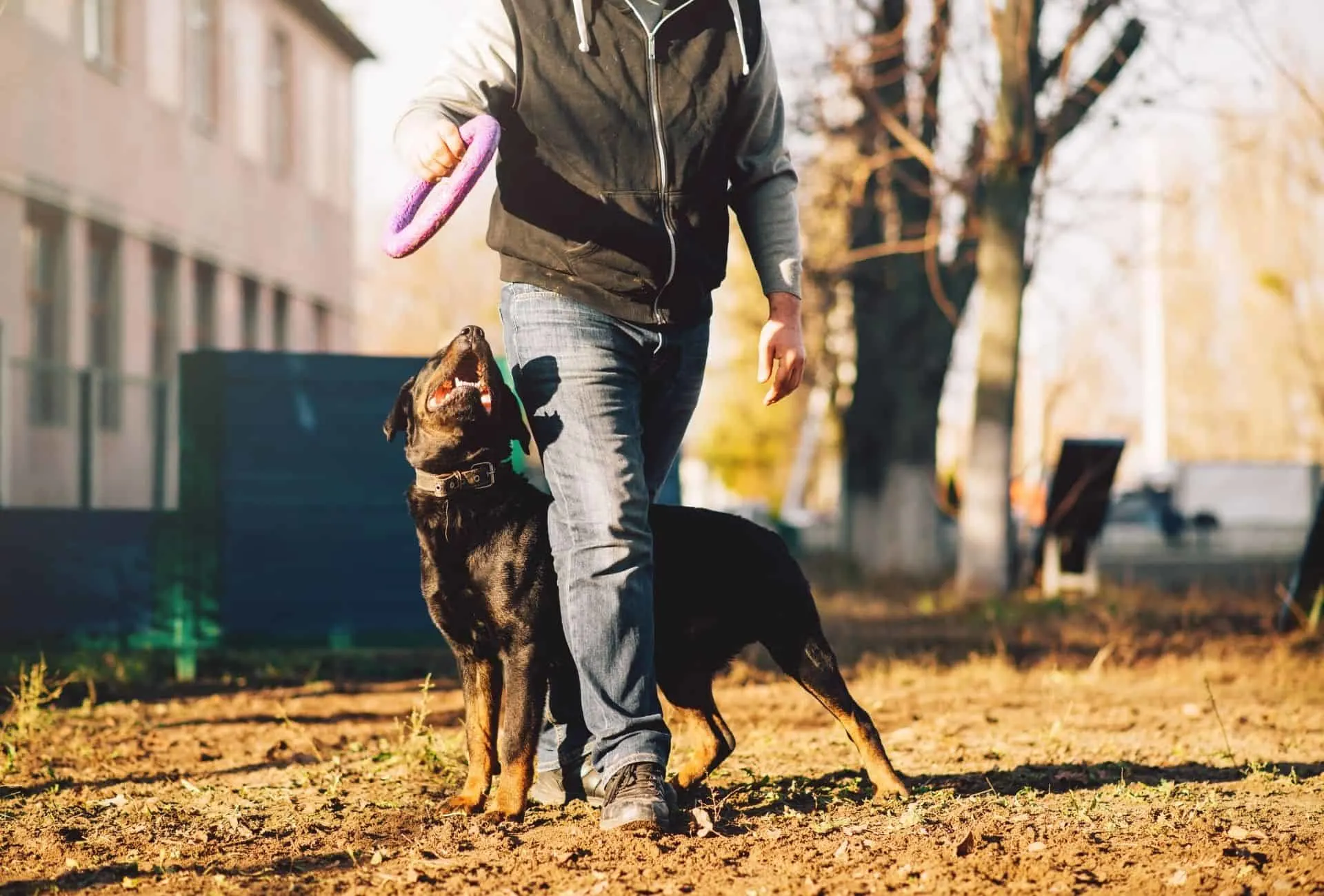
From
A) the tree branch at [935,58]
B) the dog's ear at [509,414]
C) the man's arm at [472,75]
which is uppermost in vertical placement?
the tree branch at [935,58]

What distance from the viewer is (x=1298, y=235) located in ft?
132

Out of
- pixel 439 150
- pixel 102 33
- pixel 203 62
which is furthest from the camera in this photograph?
pixel 203 62

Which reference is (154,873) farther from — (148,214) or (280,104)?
(280,104)

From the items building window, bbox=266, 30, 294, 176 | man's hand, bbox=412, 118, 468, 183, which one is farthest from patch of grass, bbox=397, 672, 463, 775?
building window, bbox=266, 30, 294, 176

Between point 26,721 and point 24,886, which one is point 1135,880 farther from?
point 26,721

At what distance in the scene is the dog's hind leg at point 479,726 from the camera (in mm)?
4422

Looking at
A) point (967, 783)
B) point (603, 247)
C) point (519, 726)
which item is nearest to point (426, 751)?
point (519, 726)

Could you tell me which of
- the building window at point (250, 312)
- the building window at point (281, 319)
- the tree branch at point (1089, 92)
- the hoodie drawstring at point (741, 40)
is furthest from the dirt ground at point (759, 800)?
the building window at point (281, 319)

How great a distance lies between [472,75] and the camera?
4105 millimetres

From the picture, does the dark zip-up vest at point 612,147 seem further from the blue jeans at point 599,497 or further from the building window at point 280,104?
the building window at point 280,104

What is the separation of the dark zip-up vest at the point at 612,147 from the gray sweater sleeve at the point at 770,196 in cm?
23

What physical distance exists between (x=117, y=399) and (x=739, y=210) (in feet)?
26.7

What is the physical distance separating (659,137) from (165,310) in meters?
17.2

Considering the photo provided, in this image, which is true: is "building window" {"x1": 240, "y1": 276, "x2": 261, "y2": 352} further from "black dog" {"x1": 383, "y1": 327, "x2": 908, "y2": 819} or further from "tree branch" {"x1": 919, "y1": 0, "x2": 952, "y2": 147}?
"black dog" {"x1": 383, "y1": 327, "x2": 908, "y2": 819}
